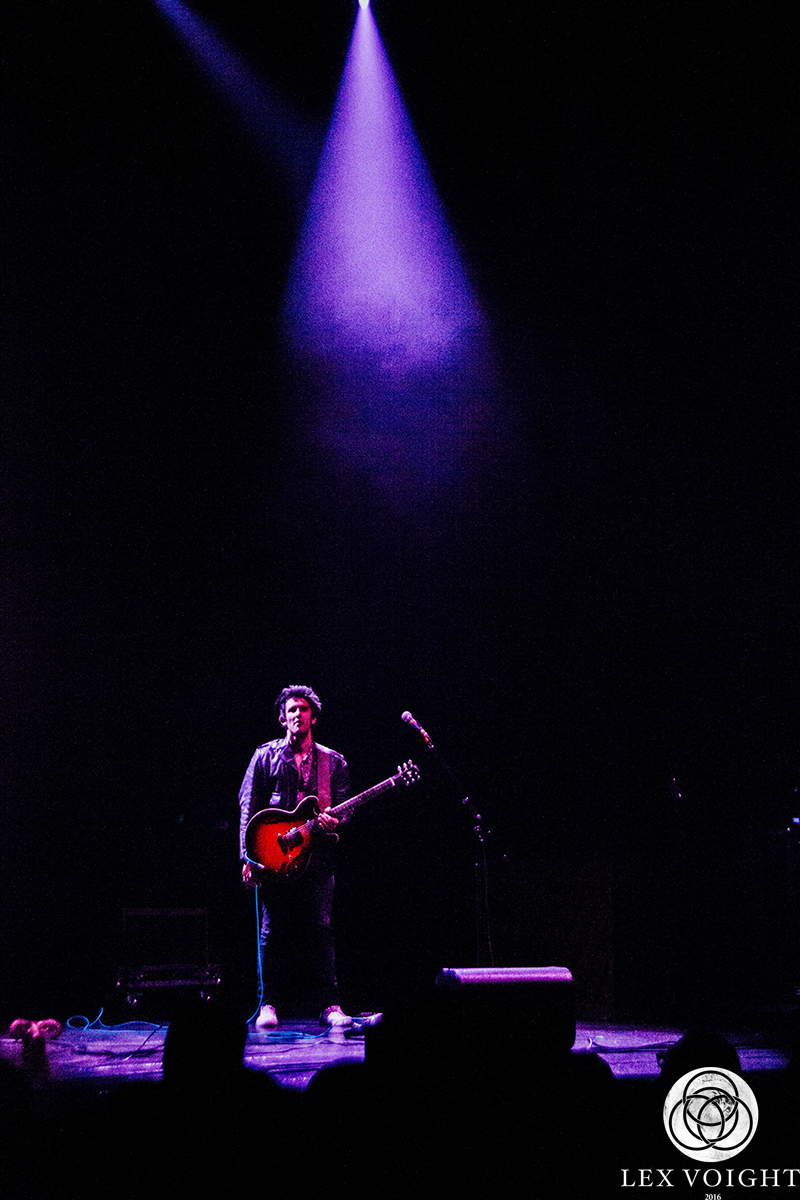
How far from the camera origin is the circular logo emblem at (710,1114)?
225 centimetres

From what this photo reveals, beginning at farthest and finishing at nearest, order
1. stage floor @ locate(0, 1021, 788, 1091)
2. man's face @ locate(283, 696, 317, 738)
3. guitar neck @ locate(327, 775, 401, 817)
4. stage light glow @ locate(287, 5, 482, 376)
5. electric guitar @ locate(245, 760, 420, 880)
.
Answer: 1. stage light glow @ locate(287, 5, 482, 376)
2. man's face @ locate(283, 696, 317, 738)
3. guitar neck @ locate(327, 775, 401, 817)
4. electric guitar @ locate(245, 760, 420, 880)
5. stage floor @ locate(0, 1021, 788, 1091)

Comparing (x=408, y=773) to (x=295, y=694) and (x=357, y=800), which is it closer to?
(x=357, y=800)

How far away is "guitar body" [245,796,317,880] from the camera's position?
5594 millimetres

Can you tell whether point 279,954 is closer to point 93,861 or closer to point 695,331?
point 93,861

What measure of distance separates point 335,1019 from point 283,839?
99cm

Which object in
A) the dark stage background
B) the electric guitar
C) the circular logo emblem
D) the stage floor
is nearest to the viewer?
the circular logo emblem

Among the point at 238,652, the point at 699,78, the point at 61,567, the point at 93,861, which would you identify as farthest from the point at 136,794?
the point at 699,78

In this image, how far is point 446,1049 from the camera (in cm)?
235

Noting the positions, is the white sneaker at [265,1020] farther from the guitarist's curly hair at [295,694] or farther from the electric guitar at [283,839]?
the guitarist's curly hair at [295,694]

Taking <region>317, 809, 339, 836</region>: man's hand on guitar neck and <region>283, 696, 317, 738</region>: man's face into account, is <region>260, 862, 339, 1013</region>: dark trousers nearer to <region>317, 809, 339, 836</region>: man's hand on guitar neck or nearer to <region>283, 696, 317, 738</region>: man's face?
<region>317, 809, 339, 836</region>: man's hand on guitar neck

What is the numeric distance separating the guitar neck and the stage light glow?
3.17m

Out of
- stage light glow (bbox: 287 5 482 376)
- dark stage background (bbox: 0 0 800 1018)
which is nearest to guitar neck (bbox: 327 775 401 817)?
dark stage background (bbox: 0 0 800 1018)

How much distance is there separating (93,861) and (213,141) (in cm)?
489

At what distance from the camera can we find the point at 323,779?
5.83 m
